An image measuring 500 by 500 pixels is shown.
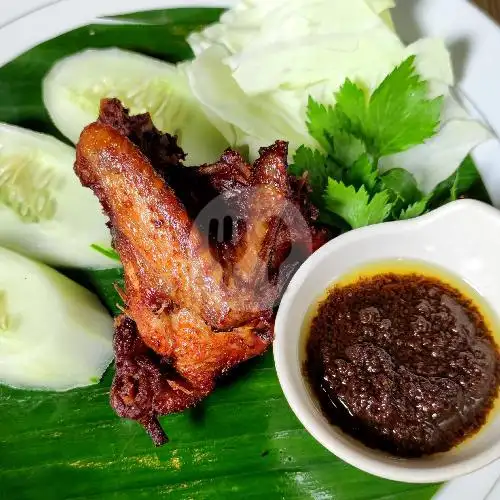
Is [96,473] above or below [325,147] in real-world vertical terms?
below

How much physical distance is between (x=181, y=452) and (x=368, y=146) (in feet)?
5.77

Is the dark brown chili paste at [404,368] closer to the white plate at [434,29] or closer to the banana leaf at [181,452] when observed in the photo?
the banana leaf at [181,452]

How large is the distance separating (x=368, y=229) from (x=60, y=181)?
157cm

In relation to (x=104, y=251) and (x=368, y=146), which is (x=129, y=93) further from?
(x=368, y=146)

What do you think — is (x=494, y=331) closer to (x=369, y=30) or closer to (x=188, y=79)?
(x=369, y=30)

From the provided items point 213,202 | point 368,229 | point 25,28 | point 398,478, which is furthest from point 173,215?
point 25,28

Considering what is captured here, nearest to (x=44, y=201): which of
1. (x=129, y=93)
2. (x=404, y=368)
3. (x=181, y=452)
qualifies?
(x=129, y=93)

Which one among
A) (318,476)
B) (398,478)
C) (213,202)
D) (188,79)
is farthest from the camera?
(188,79)

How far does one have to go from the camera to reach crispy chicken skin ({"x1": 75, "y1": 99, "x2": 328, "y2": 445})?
2.64 m

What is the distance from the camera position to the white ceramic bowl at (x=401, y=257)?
2.62 m

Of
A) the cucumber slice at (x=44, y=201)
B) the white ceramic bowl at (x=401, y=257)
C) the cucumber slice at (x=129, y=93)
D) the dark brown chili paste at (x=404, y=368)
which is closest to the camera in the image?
the white ceramic bowl at (x=401, y=257)

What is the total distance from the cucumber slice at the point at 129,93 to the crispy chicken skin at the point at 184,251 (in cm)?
57

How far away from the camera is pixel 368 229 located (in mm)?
2936

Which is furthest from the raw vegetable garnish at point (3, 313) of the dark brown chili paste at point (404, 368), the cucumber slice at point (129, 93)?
the dark brown chili paste at point (404, 368)
